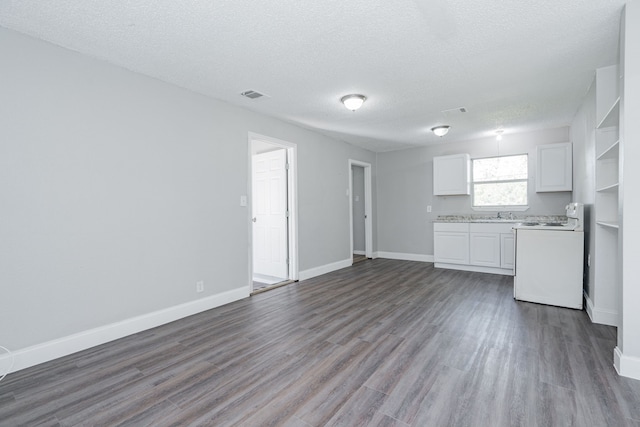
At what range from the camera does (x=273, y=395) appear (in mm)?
1914

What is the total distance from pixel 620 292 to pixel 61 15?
14.3 feet

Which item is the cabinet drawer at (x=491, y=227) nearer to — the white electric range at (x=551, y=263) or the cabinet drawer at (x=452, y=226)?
the cabinet drawer at (x=452, y=226)

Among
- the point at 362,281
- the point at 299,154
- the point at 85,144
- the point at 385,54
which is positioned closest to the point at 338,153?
the point at 299,154

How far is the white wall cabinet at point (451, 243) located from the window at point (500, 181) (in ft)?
2.60

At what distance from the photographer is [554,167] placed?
15.9 feet

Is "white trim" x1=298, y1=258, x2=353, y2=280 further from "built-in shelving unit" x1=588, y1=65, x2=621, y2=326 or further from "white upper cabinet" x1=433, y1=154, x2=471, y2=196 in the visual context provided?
"built-in shelving unit" x1=588, y1=65, x2=621, y2=326

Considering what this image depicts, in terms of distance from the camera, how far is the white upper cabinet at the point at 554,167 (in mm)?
4773

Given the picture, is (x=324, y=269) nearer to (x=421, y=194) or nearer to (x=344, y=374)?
(x=421, y=194)

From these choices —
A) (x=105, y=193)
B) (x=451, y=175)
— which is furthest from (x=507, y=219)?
(x=105, y=193)

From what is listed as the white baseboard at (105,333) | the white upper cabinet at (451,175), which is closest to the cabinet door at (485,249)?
the white upper cabinet at (451,175)

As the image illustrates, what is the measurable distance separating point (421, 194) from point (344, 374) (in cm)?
514

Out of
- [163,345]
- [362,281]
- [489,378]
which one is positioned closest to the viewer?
[489,378]

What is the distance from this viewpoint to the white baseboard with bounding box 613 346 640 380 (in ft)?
6.67

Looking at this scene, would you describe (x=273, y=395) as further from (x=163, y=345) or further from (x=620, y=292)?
(x=620, y=292)
